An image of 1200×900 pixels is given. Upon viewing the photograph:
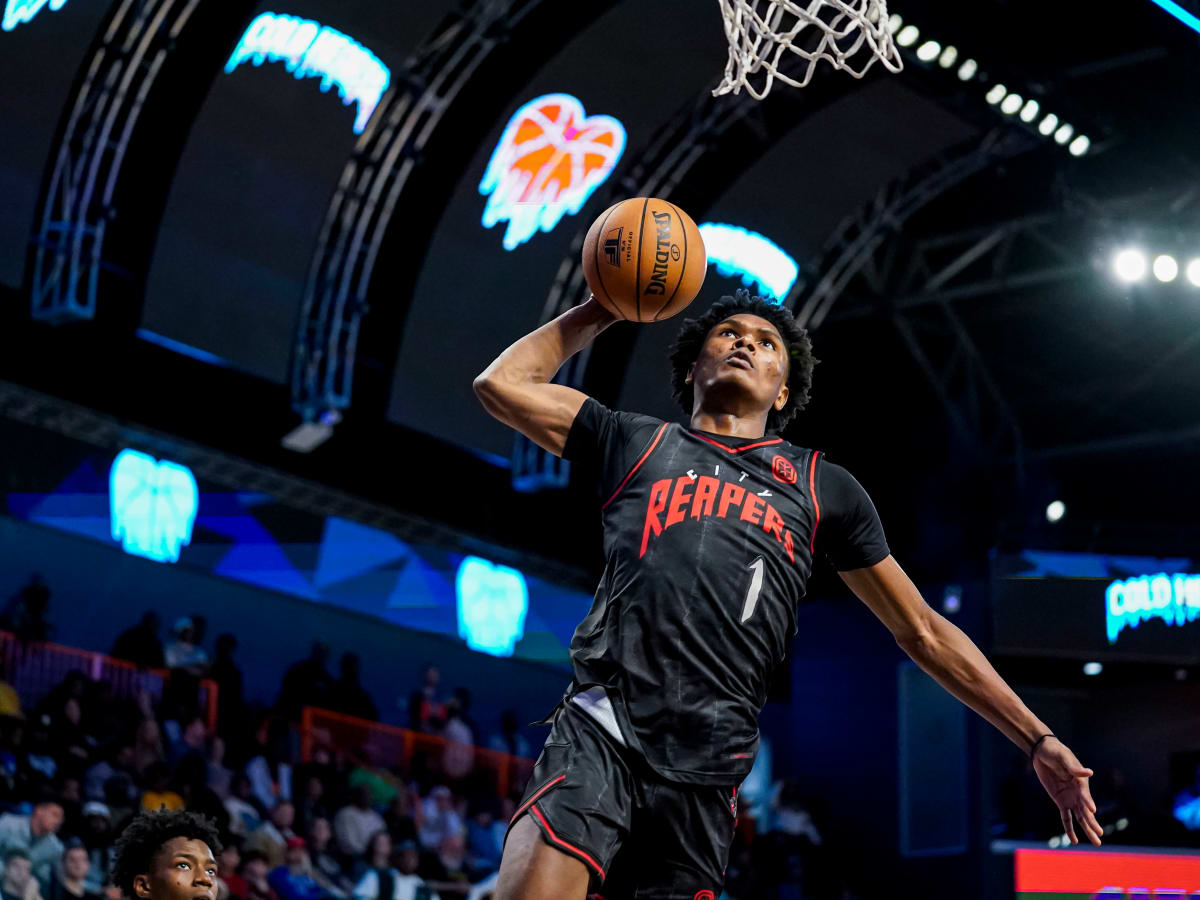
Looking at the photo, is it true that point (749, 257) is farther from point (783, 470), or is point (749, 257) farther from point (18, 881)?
point (783, 470)

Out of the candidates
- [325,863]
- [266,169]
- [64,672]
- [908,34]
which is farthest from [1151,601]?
[64,672]

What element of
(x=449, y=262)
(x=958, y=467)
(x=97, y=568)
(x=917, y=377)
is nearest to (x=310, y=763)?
(x=97, y=568)

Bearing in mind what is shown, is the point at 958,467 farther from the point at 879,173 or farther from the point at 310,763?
the point at 310,763

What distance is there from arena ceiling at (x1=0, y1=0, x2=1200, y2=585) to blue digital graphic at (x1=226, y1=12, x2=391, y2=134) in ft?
0.35

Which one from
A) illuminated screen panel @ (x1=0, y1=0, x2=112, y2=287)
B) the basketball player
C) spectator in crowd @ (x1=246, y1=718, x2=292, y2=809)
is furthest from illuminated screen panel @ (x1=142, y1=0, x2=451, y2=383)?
the basketball player

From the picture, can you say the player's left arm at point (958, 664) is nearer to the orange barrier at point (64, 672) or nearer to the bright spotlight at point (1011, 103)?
the orange barrier at point (64, 672)

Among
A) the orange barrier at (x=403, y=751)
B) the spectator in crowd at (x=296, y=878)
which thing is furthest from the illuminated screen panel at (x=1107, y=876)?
the orange barrier at (x=403, y=751)

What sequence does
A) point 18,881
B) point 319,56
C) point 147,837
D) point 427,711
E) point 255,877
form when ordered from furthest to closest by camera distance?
point 427,711
point 319,56
point 255,877
point 18,881
point 147,837

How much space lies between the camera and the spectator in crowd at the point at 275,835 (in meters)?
10.6

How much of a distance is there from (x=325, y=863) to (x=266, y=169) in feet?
18.1

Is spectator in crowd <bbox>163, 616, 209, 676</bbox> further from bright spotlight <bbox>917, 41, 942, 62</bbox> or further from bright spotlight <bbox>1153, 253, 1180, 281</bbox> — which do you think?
bright spotlight <bbox>1153, 253, 1180, 281</bbox>

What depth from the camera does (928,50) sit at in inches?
476

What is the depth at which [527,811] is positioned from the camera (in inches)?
131

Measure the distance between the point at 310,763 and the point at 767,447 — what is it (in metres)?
9.16
